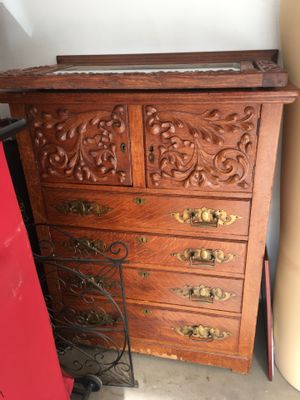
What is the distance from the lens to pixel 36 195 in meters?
1.24

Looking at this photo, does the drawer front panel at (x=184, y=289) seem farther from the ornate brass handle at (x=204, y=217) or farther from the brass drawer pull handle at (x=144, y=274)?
the ornate brass handle at (x=204, y=217)

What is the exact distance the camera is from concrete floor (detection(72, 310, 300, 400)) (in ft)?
4.35

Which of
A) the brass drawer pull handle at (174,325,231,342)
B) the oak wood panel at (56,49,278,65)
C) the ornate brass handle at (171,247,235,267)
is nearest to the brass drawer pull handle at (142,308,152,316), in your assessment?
the brass drawer pull handle at (174,325,231,342)

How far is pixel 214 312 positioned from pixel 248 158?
1.87 ft

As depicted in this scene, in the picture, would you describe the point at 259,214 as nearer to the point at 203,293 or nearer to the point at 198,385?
the point at 203,293

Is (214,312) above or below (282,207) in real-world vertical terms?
below

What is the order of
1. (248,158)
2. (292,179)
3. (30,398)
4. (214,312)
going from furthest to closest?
(214,312) < (292,179) < (248,158) < (30,398)

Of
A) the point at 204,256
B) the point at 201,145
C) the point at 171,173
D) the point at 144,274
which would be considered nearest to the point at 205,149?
the point at 201,145

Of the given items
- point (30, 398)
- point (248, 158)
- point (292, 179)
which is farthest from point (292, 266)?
point (30, 398)

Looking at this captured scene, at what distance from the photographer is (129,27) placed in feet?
4.43

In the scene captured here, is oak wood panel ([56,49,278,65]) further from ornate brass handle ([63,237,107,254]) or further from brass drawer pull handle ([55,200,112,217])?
ornate brass handle ([63,237,107,254])

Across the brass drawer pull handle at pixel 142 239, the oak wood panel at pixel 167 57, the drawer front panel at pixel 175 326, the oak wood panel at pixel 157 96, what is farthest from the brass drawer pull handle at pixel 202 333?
the oak wood panel at pixel 167 57

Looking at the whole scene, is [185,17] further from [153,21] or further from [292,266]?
[292,266]

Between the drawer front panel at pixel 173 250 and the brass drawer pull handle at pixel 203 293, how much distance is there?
8 centimetres
